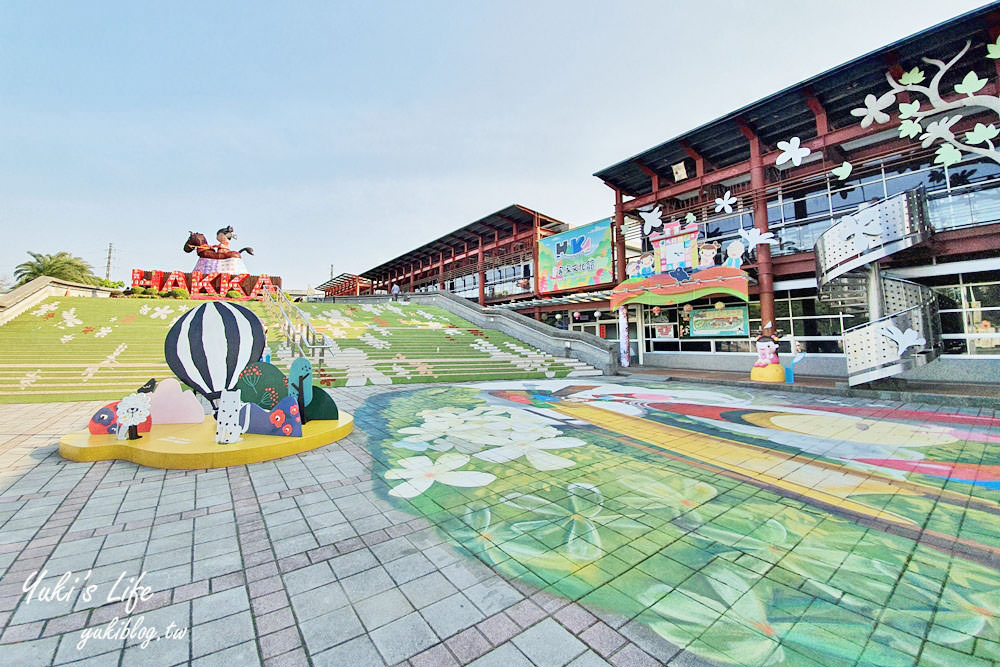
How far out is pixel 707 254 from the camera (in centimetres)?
1706

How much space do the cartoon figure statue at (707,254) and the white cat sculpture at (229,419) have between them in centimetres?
1751

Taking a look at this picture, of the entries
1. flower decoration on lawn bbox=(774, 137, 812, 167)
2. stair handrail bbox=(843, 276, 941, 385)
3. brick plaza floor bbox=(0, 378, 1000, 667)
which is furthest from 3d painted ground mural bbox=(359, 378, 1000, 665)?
flower decoration on lawn bbox=(774, 137, 812, 167)

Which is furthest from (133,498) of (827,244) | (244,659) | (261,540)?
(827,244)

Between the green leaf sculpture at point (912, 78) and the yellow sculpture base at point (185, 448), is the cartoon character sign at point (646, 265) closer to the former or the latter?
the green leaf sculpture at point (912, 78)

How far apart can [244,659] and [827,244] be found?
47.9 feet

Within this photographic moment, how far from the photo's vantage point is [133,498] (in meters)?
4.03

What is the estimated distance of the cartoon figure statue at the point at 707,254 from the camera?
16.9 m

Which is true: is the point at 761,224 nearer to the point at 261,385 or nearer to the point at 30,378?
the point at 261,385

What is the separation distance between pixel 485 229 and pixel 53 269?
122 ft

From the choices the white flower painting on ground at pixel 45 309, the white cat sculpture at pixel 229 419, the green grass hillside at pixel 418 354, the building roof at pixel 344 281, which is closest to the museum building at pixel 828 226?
the green grass hillside at pixel 418 354

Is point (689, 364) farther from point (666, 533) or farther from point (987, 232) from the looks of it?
point (666, 533)

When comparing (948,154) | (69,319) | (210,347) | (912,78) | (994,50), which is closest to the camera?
(210,347)

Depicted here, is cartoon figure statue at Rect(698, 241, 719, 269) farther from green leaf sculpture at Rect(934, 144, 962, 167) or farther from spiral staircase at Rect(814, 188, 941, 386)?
green leaf sculpture at Rect(934, 144, 962, 167)

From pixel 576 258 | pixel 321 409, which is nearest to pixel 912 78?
pixel 576 258
